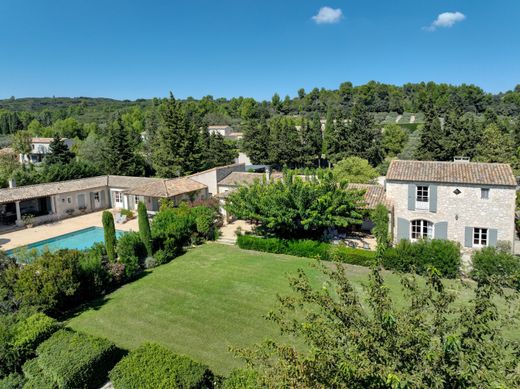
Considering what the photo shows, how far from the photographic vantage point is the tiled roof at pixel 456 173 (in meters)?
23.7

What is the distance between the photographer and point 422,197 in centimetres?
2533

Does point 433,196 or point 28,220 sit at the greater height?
point 433,196

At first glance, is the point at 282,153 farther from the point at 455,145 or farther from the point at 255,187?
the point at 255,187

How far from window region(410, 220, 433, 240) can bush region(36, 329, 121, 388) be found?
20565mm

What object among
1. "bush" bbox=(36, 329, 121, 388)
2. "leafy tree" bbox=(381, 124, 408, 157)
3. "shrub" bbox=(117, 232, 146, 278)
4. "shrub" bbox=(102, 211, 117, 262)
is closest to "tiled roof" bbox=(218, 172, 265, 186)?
"shrub" bbox=(117, 232, 146, 278)

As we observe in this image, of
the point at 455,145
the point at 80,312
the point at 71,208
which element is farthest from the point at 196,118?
the point at 80,312

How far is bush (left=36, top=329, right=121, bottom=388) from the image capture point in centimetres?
1080

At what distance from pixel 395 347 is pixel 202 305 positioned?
42.0 ft

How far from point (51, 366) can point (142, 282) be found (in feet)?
32.3

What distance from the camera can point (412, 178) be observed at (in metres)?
25.3

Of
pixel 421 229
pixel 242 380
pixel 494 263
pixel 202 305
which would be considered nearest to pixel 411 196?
pixel 421 229

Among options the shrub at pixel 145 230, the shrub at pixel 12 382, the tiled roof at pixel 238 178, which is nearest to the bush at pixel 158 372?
the shrub at pixel 12 382

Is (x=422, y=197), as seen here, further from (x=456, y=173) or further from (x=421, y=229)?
(x=456, y=173)

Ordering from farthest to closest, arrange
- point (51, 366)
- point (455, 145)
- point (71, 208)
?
point (455, 145), point (71, 208), point (51, 366)
